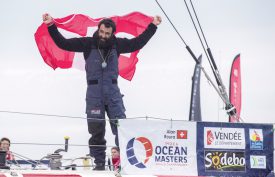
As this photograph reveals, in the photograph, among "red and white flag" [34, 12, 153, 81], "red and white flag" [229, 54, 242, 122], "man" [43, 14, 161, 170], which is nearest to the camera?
"man" [43, 14, 161, 170]

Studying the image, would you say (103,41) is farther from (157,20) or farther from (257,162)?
(257,162)

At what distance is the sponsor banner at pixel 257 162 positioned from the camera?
10.2m

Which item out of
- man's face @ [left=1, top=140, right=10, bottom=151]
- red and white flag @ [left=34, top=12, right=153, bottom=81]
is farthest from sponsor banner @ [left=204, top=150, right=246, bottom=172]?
red and white flag @ [left=34, top=12, right=153, bottom=81]

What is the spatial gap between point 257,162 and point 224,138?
59 centimetres

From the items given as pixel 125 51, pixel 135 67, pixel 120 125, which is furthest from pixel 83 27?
pixel 120 125

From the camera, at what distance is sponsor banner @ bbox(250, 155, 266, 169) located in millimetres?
10203

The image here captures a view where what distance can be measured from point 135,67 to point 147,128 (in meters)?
2.71

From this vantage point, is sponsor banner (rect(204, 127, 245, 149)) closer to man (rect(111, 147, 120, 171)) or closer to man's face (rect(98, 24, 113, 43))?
man (rect(111, 147, 120, 171))

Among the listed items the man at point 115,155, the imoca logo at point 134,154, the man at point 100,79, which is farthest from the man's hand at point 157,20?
the man at point 115,155

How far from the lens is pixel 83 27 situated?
40.6 ft

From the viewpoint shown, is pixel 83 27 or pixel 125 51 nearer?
pixel 125 51

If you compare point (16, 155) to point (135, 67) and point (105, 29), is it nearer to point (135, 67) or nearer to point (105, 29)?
point (105, 29)

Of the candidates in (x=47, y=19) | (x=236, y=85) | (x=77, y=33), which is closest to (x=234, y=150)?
(x=47, y=19)

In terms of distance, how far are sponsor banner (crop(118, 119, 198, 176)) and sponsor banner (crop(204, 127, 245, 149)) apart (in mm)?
198
